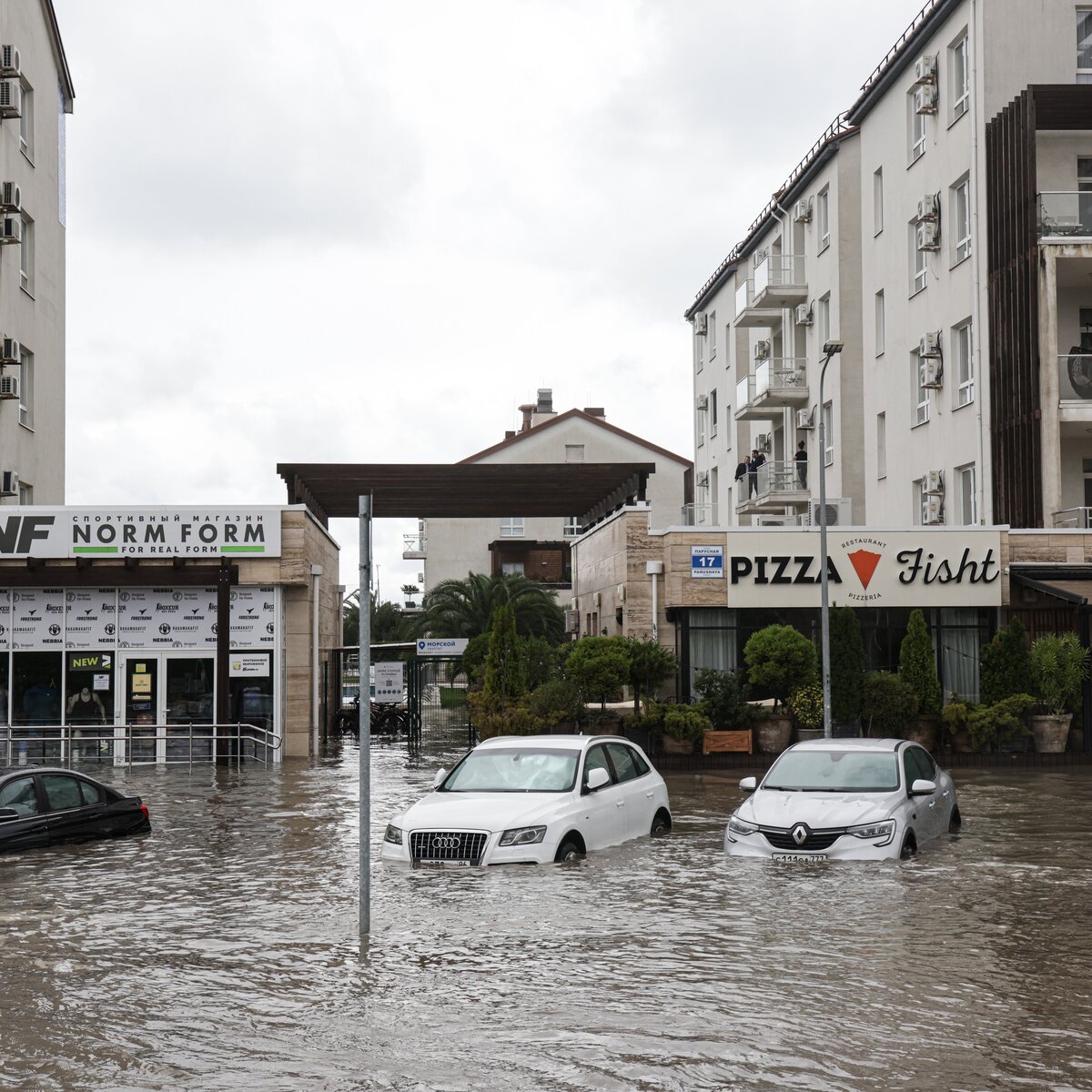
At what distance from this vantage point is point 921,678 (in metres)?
30.3

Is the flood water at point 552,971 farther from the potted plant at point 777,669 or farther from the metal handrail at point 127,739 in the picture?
the metal handrail at point 127,739

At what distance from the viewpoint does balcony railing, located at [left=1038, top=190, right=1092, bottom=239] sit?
108ft

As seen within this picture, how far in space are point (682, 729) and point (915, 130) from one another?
64.2 feet

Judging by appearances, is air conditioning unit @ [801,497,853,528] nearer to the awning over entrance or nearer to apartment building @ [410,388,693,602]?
the awning over entrance

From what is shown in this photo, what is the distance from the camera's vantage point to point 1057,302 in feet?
112

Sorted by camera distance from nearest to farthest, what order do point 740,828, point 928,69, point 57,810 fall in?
1. point 740,828
2. point 57,810
3. point 928,69

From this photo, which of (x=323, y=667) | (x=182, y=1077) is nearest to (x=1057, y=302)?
(x=323, y=667)

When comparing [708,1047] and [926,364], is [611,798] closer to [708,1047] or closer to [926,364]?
[708,1047]

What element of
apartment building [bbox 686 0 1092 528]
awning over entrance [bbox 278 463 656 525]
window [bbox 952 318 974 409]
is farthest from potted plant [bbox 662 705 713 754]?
window [bbox 952 318 974 409]

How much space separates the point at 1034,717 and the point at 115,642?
19.1 metres

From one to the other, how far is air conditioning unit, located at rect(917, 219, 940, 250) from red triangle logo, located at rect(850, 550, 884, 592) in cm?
924

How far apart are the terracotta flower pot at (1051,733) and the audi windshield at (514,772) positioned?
17317mm

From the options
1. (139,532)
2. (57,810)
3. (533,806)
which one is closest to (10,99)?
(139,532)

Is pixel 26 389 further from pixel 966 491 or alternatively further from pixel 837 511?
pixel 966 491
